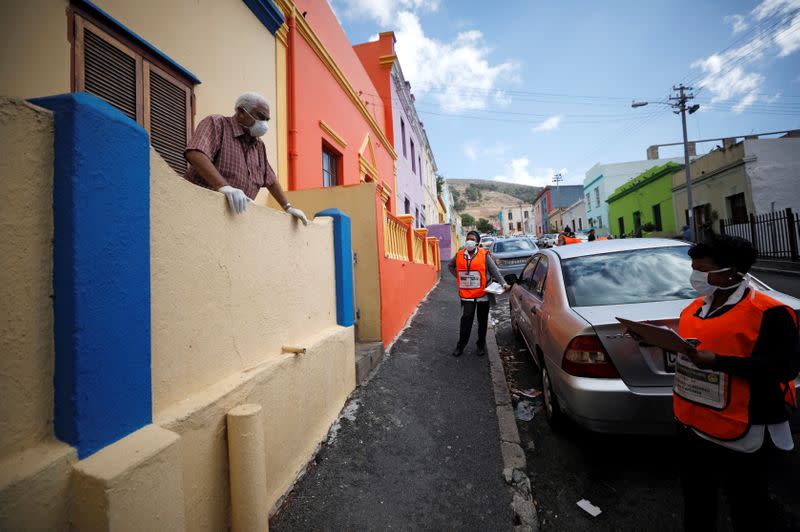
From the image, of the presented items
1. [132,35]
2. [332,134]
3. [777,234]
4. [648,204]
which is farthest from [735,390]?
[648,204]

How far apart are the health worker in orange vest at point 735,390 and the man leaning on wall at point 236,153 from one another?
256 centimetres

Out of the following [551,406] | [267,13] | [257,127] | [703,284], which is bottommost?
[551,406]

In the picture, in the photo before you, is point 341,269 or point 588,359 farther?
point 341,269

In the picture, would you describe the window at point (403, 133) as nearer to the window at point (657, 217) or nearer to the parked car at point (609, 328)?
the parked car at point (609, 328)

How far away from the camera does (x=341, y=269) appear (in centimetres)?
390

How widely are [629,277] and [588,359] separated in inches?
40.5

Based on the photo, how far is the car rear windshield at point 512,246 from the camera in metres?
11.4

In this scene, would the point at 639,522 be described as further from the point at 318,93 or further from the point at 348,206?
the point at 318,93

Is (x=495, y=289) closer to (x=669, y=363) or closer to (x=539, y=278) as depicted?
(x=539, y=278)

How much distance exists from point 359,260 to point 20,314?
3878 millimetres

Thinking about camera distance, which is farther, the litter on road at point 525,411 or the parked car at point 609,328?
the litter on road at point 525,411

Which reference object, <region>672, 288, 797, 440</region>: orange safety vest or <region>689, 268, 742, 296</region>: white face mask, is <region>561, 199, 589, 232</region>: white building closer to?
<region>689, 268, 742, 296</region>: white face mask

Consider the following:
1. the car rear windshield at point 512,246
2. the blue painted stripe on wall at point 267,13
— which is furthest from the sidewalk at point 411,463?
the car rear windshield at point 512,246

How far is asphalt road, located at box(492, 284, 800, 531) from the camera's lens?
2.16 meters
